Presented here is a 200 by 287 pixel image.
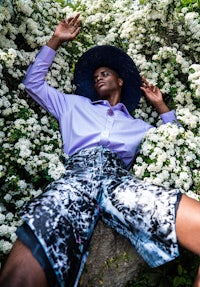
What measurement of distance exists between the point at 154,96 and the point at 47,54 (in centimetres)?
163

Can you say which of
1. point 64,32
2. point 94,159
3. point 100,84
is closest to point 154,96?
point 100,84

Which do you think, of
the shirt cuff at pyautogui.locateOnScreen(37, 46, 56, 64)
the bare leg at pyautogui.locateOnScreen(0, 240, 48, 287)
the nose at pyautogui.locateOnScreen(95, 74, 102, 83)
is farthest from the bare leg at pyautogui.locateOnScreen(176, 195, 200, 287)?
the shirt cuff at pyautogui.locateOnScreen(37, 46, 56, 64)

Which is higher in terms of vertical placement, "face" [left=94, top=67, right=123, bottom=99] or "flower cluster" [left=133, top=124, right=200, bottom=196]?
"face" [left=94, top=67, right=123, bottom=99]

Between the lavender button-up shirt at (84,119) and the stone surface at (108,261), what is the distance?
3.20 ft

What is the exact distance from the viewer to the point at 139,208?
329 cm

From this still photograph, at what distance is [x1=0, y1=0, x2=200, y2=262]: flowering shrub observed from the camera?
13.7 ft

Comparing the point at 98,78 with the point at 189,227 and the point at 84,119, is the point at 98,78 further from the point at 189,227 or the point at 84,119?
the point at 189,227

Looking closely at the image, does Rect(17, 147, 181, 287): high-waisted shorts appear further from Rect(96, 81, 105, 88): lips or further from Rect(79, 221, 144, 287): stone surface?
Rect(96, 81, 105, 88): lips

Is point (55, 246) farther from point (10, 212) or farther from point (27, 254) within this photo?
point (10, 212)

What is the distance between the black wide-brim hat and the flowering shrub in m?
0.29

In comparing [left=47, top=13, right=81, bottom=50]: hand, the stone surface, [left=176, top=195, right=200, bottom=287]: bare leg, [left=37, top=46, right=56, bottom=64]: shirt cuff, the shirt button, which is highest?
[left=47, top=13, right=81, bottom=50]: hand

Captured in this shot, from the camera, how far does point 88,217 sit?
3.33m

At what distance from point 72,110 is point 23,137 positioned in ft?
2.30

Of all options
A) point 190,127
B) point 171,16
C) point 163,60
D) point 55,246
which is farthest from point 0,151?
point 171,16
